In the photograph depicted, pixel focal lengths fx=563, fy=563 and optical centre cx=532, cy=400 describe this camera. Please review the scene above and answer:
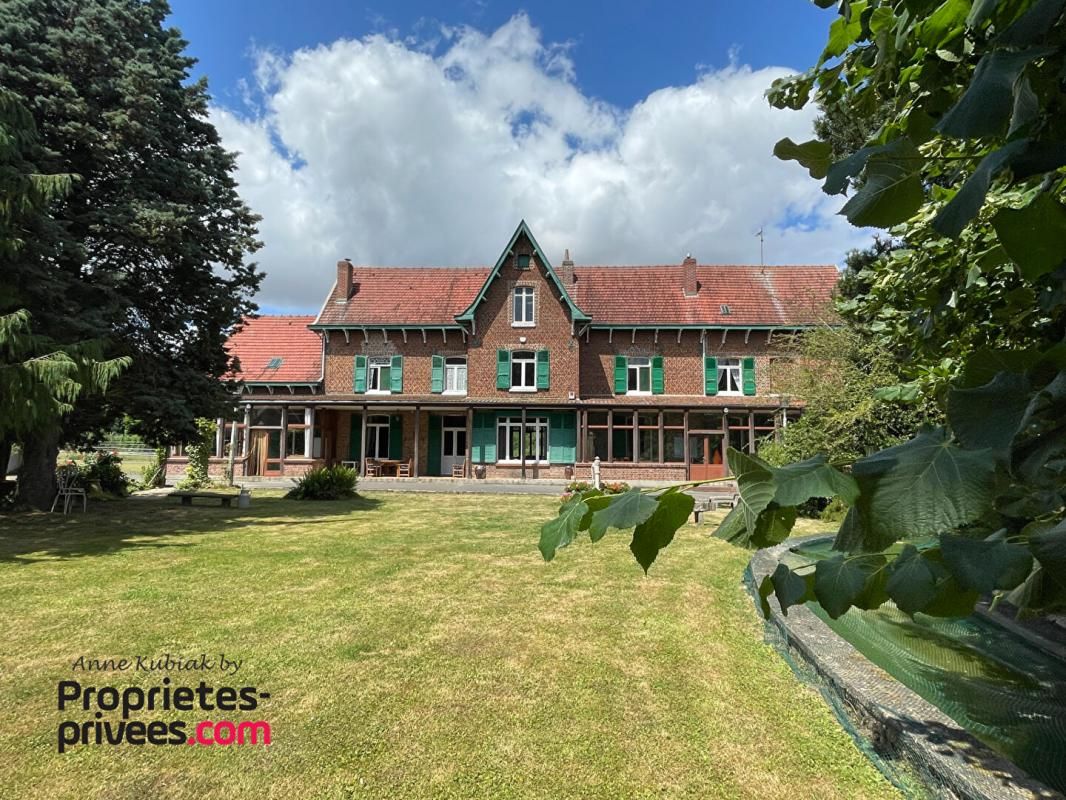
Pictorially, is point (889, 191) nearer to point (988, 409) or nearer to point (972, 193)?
point (972, 193)

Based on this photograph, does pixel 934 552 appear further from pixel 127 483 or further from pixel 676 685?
pixel 127 483

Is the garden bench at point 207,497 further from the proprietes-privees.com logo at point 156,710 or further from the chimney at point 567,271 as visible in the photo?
the chimney at point 567,271

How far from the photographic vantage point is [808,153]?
1036mm

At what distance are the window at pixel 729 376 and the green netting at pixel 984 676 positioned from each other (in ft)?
69.4

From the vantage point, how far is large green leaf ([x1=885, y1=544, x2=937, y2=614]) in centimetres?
82

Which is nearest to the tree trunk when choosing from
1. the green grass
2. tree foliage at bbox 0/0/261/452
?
tree foliage at bbox 0/0/261/452

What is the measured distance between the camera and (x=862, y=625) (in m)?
5.28

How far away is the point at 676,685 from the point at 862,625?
2.30 m

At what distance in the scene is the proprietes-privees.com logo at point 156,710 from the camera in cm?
342

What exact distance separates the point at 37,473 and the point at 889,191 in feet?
55.1

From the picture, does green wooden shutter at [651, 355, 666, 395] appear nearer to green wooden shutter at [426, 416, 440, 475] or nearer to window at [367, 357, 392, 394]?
green wooden shutter at [426, 416, 440, 475]

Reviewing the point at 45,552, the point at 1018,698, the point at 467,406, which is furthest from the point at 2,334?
the point at 467,406

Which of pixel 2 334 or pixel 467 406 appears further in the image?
pixel 467 406

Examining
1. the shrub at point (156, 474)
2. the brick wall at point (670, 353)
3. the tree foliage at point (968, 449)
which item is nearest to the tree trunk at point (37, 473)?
the shrub at point (156, 474)
